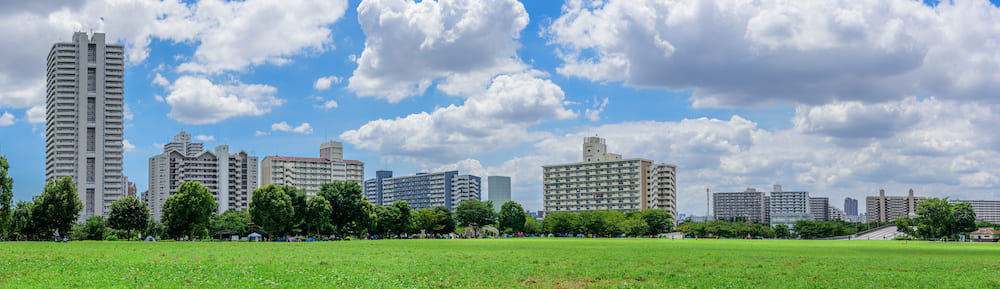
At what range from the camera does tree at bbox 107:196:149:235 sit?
3760 inches

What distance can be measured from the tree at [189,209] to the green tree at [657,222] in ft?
379

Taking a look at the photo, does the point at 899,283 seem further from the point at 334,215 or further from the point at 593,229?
the point at 593,229

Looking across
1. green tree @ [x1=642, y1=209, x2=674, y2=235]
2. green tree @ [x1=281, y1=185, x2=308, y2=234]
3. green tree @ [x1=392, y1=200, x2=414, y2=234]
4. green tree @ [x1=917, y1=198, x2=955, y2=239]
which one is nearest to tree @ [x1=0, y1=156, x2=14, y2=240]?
green tree @ [x1=281, y1=185, x2=308, y2=234]

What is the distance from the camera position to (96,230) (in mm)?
113062

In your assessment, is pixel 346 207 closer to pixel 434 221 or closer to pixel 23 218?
pixel 434 221

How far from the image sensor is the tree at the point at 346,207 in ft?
368

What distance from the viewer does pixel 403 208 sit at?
424 feet

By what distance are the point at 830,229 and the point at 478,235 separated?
109 m

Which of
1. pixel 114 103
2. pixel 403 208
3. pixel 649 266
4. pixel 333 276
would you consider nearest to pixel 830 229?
pixel 403 208

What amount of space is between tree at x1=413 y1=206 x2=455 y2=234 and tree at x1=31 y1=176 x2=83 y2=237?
67.1 m

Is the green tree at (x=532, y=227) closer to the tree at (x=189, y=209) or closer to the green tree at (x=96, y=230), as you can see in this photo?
the green tree at (x=96, y=230)

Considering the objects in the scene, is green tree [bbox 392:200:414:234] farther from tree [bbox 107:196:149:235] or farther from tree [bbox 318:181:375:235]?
tree [bbox 107:196:149:235]

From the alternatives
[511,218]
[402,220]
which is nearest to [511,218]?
Result: [511,218]

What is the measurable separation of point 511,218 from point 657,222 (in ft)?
131
